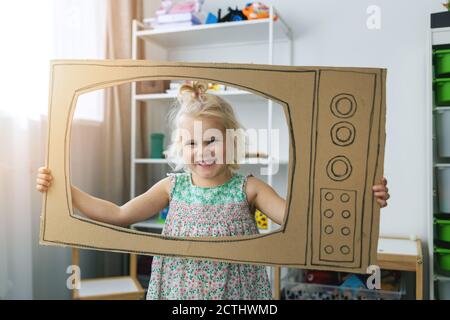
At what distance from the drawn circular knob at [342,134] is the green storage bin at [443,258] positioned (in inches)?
48.6

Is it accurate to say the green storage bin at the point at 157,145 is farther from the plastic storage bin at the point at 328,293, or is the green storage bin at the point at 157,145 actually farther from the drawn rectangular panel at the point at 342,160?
the drawn rectangular panel at the point at 342,160

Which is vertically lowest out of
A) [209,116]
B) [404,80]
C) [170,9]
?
[209,116]

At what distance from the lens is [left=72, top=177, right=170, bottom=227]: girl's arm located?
96cm

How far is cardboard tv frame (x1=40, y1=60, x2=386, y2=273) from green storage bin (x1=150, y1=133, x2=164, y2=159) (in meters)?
0.96

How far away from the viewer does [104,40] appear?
6.70 feet

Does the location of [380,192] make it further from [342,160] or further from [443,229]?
[443,229]

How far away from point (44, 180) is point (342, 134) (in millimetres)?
617

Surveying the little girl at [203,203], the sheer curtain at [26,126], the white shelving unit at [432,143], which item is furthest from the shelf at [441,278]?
the sheer curtain at [26,126]

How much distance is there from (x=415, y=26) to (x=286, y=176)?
154cm

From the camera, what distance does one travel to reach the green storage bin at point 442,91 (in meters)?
1.81

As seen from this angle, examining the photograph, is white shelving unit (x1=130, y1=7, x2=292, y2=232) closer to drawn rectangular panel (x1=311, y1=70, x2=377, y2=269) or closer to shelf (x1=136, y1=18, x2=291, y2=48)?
shelf (x1=136, y1=18, x2=291, y2=48)

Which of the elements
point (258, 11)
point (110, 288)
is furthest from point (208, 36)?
point (110, 288)

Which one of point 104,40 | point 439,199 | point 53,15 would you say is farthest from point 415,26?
point 53,15

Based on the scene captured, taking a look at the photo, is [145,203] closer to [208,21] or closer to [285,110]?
[285,110]
